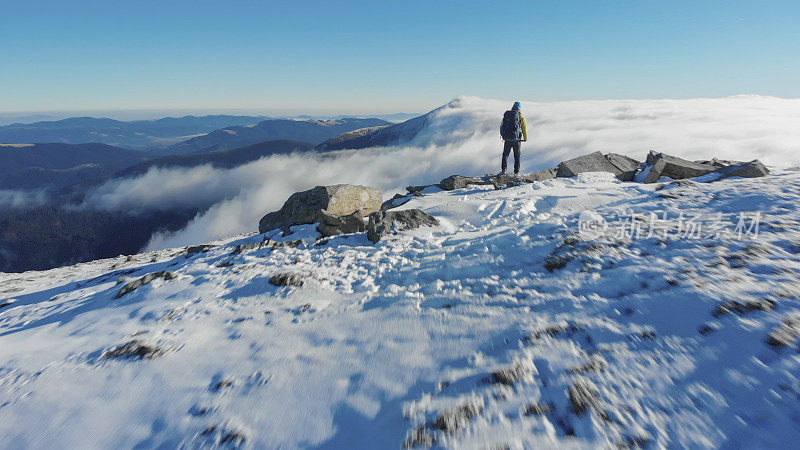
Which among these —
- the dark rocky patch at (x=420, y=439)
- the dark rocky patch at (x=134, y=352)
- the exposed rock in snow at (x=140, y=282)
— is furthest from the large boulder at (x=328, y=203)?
the dark rocky patch at (x=420, y=439)

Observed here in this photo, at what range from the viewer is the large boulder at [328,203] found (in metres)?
19.5

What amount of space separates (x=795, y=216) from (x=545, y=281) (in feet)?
22.7

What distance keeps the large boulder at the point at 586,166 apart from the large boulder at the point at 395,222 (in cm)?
1234

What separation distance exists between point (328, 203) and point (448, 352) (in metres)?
15.1

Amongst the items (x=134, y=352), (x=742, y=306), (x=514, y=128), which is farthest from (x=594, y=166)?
(x=134, y=352)

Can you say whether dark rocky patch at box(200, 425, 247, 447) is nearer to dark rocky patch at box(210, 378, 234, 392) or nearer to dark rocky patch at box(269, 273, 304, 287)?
dark rocky patch at box(210, 378, 234, 392)

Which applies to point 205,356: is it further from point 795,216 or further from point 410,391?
point 795,216

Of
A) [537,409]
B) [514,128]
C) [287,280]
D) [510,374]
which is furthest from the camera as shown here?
[514,128]

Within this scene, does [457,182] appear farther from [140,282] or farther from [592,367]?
[592,367]

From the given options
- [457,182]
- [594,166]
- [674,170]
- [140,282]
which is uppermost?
[674,170]

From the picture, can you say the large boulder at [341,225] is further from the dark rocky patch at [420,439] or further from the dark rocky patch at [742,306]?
the dark rocky patch at [742,306]

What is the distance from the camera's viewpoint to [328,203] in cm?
1941

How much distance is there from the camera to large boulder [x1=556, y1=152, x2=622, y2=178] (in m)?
21.0

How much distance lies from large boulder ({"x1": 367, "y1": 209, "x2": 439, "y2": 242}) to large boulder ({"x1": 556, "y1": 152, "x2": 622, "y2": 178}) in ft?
40.5
